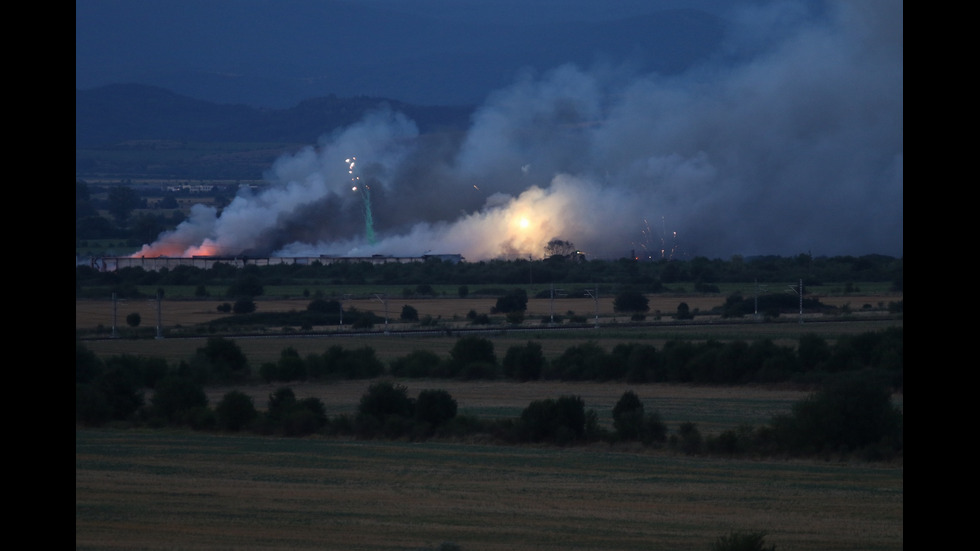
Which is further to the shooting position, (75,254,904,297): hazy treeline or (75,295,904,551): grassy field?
(75,254,904,297): hazy treeline

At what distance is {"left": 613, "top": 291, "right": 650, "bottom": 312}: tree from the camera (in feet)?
246

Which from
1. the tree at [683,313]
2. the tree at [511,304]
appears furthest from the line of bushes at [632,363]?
the tree at [511,304]

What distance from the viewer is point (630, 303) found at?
76000 mm

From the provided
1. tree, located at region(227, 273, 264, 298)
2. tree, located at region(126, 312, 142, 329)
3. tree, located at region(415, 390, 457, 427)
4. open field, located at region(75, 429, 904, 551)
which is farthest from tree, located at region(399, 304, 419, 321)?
open field, located at region(75, 429, 904, 551)

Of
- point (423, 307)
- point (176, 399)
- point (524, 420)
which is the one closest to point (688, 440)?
point (524, 420)

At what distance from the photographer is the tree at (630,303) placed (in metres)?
74.9

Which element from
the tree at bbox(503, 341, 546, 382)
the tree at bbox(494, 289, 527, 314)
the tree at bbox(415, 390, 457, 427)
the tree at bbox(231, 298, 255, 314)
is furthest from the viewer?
the tree at bbox(494, 289, 527, 314)

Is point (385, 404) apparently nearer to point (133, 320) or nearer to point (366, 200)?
point (133, 320)

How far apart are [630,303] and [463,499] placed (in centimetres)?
5590

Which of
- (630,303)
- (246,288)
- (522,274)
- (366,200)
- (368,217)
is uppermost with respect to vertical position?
(366,200)

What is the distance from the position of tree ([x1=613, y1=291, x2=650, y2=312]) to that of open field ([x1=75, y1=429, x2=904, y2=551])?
46569 mm

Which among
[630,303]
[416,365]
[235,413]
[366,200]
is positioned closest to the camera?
[235,413]

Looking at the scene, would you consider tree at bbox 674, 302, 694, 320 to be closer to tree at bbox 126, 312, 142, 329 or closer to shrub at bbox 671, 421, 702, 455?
tree at bbox 126, 312, 142, 329
